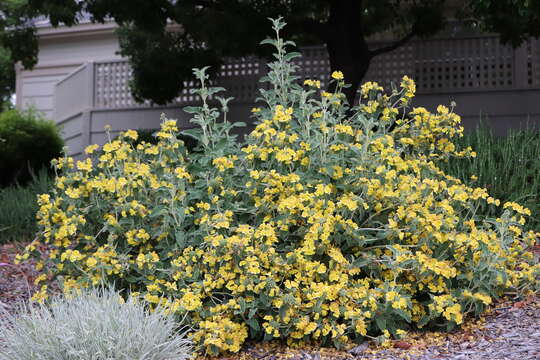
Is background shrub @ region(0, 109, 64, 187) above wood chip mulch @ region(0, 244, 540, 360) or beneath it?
above

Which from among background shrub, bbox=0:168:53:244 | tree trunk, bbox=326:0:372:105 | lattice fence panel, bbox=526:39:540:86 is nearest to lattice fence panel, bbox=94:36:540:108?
lattice fence panel, bbox=526:39:540:86

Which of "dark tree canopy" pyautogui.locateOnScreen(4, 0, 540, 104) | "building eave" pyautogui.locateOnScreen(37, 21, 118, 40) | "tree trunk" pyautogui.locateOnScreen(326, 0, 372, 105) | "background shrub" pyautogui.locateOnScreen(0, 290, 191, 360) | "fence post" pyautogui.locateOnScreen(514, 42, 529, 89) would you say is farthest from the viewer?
"building eave" pyautogui.locateOnScreen(37, 21, 118, 40)

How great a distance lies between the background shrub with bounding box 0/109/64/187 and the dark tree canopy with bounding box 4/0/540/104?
1692 millimetres

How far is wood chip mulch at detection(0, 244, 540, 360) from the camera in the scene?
298 cm

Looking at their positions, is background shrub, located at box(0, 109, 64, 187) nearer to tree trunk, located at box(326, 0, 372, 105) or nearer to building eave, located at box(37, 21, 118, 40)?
tree trunk, located at box(326, 0, 372, 105)

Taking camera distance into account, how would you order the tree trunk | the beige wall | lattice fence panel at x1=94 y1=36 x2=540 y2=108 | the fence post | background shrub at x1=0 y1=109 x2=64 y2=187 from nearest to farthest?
the tree trunk
the fence post
lattice fence panel at x1=94 y1=36 x2=540 y2=108
background shrub at x1=0 y1=109 x2=64 y2=187
the beige wall

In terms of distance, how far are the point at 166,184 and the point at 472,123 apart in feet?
24.2

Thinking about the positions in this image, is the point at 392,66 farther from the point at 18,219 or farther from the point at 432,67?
the point at 18,219

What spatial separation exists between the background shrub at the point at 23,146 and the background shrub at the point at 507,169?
283 inches

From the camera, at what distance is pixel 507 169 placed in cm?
530

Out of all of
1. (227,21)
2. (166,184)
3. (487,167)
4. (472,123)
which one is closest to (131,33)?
(227,21)

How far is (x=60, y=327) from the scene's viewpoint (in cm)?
266

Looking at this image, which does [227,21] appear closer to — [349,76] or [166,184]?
[349,76]

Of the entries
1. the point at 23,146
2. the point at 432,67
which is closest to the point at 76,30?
the point at 23,146
